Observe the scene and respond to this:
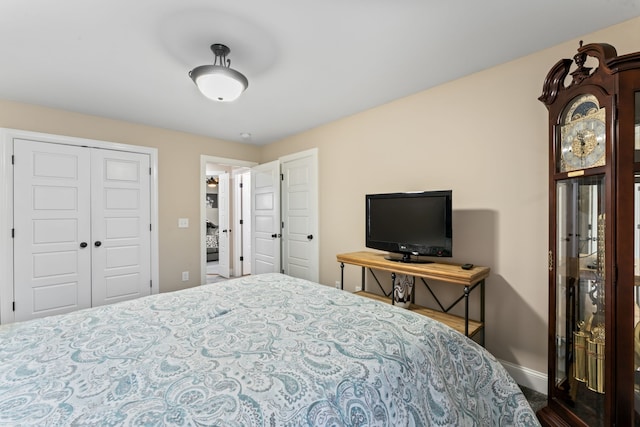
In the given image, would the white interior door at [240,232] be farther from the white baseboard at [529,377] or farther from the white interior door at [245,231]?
the white baseboard at [529,377]

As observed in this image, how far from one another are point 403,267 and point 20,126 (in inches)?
156

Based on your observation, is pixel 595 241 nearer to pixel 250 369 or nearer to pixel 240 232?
pixel 250 369

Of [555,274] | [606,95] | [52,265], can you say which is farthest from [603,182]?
[52,265]

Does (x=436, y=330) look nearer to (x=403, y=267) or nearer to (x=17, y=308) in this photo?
(x=403, y=267)

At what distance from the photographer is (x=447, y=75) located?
231 centimetres

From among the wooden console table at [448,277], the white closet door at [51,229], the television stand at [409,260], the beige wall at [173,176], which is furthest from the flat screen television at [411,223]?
the white closet door at [51,229]

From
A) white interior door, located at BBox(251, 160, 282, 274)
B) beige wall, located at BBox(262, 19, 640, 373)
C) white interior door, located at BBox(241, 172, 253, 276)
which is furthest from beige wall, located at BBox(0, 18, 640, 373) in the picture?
white interior door, located at BBox(241, 172, 253, 276)

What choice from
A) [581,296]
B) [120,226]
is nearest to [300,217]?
[120,226]

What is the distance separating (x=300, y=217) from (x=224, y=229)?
2.71 metres

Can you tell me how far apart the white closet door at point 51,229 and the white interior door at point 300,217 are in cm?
233

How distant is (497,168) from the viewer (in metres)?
2.18

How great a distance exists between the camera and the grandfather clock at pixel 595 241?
4.12ft

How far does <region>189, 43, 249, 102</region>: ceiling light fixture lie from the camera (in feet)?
6.11

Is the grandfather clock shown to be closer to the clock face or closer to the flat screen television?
the clock face
